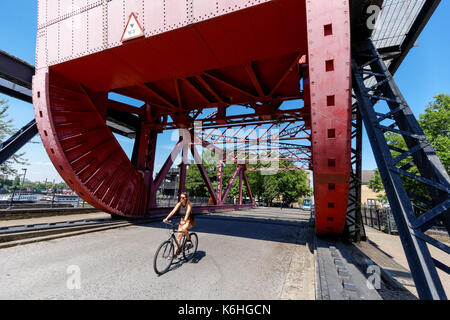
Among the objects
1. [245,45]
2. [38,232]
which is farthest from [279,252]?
[38,232]

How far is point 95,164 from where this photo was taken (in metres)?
7.67

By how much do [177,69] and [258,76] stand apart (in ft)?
11.6

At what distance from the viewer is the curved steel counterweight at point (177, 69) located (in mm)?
3902

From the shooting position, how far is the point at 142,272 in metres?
3.96

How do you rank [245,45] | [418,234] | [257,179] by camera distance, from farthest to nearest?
[257,179] < [245,45] < [418,234]

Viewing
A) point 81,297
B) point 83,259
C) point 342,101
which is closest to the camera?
point 81,297

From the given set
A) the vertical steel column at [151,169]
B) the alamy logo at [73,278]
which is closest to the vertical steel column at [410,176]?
the alamy logo at [73,278]

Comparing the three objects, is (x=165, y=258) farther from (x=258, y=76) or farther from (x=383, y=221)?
(x=383, y=221)

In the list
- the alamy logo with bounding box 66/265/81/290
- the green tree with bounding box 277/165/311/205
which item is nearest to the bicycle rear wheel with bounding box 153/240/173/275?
the alamy logo with bounding box 66/265/81/290

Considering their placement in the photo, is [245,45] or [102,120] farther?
[102,120]

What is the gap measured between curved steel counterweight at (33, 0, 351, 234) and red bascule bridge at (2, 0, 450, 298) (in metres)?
0.03

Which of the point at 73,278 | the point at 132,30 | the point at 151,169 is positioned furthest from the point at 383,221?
the point at 132,30

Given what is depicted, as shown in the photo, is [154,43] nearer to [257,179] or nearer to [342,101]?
[342,101]

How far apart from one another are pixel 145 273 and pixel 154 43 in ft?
17.7
